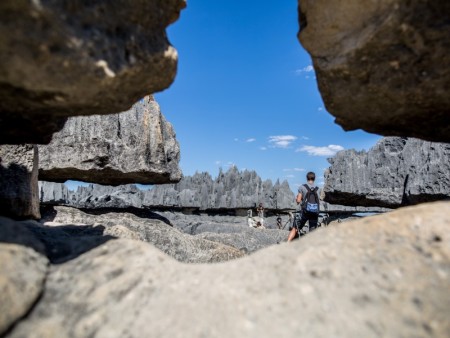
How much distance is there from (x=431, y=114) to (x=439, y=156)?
5209 millimetres

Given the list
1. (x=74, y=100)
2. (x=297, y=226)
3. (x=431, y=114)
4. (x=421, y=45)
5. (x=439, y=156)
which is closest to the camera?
(x=74, y=100)

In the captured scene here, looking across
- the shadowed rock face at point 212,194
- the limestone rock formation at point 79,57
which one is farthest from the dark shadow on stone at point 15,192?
the shadowed rock face at point 212,194

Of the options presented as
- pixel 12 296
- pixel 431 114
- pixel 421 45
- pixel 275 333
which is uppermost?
pixel 421 45

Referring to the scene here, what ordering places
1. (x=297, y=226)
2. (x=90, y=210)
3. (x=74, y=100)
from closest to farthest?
(x=74, y=100) < (x=297, y=226) < (x=90, y=210)

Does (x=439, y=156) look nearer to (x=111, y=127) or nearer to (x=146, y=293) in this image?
(x=111, y=127)

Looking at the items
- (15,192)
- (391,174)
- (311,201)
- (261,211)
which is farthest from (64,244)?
(261,211)

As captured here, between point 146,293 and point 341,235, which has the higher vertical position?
point 341,235

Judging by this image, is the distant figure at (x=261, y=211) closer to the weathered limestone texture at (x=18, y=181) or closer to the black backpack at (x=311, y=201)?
the black backpack at (x=311, y=201)

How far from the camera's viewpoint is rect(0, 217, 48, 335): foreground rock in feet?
5.85

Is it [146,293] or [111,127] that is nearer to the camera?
[146,293]

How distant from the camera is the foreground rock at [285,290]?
164 cm

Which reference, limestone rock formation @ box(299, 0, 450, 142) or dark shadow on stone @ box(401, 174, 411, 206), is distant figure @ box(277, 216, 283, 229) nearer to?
dark shadow on stone @ box(401, 174, 411, 206)

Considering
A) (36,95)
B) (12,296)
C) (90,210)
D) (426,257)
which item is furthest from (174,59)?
(90,210)

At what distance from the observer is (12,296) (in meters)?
1.81
